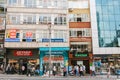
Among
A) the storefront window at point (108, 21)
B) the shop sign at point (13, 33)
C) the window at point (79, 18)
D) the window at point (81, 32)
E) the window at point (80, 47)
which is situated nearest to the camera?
the shop sign at point (13, 33)

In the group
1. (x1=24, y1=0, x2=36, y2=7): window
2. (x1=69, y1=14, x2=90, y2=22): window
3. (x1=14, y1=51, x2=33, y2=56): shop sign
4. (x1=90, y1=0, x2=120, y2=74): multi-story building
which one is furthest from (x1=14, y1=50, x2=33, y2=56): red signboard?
(x1=90, y1=0, x2=120, y2=74): multi-story building

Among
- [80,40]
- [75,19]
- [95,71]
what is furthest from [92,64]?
[75,19]

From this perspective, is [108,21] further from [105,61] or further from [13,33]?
[13,33]

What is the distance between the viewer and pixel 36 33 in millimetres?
43781

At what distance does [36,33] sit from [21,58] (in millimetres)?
5107

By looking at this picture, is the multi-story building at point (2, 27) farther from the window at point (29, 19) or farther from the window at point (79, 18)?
the window at point (79, 18)

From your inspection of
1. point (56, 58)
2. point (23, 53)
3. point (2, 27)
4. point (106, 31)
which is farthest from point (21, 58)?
point (106, 31)

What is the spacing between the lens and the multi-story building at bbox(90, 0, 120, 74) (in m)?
45.4

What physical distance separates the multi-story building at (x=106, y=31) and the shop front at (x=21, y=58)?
1063 centimetres

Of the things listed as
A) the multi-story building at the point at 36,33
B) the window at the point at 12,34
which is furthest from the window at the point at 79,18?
the window at the point at 12,34

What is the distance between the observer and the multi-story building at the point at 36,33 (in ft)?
142

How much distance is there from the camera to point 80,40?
4619 centimetres

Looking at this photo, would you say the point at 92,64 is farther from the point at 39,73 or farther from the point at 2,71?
the point at 2,71

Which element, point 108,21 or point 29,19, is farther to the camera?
point 108,21
